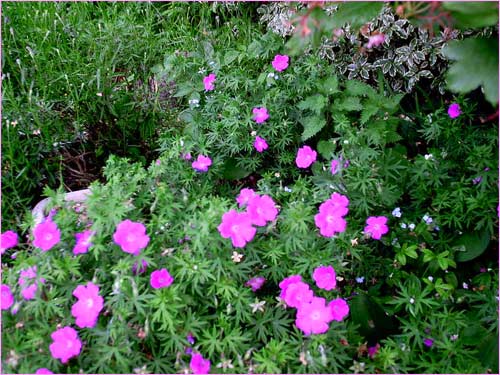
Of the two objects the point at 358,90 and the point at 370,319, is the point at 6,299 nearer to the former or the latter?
the point at 370,319

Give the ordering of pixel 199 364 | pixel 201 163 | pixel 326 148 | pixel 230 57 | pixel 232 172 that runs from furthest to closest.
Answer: pixel 230 57, pixel 232 172, pixel 326 148, pixel 201 163, pixel 199 364

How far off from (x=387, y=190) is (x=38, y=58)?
169cm

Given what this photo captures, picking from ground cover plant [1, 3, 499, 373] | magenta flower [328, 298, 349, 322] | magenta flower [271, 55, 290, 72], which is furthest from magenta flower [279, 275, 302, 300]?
magenta flower [271, 55, 290, 72]

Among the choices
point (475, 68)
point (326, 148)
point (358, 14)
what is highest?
point (358, 14)

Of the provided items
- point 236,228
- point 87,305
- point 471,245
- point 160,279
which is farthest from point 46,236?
point 471,245

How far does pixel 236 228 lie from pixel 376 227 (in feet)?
2.00

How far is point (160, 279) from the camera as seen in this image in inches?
64.2

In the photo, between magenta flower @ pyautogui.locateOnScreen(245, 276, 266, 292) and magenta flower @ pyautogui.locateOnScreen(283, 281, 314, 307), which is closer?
magenta flower @ pyautogui.locateOnScreen(283, 281, 314, 307)

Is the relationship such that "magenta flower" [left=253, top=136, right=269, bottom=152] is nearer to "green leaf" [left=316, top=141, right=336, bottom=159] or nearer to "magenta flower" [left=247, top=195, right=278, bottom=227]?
"green leaf" [left=316, top=141, right=336, bottom=159]

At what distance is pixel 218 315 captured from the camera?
5.67ft

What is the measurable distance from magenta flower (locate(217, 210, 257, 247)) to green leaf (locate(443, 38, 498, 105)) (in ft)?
2.24

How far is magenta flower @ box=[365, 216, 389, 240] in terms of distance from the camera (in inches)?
78.7

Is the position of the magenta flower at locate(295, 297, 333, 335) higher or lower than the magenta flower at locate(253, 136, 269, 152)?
lower

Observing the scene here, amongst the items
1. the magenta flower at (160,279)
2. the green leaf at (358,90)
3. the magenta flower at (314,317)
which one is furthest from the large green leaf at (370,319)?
the green leaf at (358,90)
